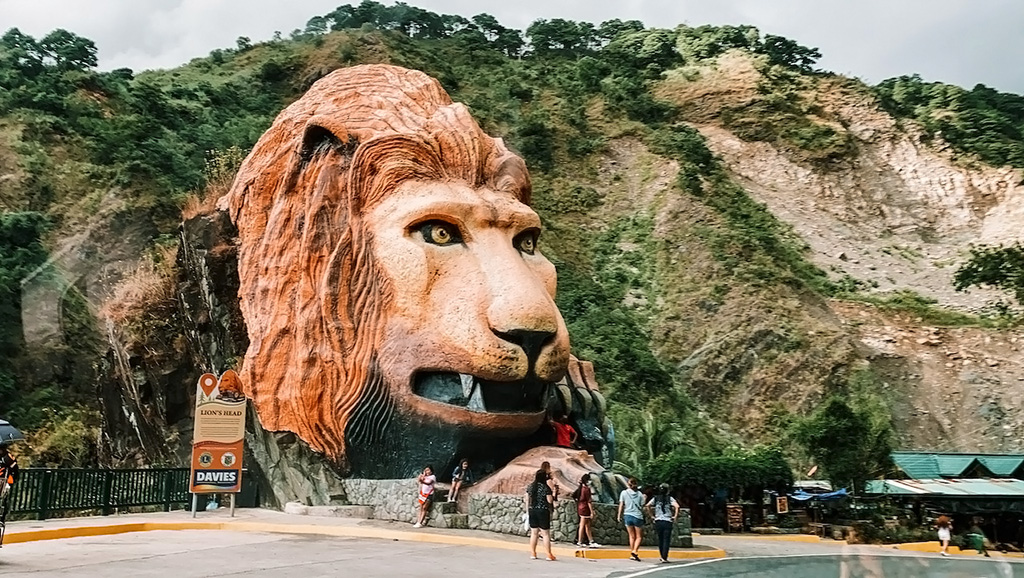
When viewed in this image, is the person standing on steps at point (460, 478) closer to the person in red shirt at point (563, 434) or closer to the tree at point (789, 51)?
the person in red shirt at point (563, 434)

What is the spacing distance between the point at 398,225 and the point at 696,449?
20.6 m

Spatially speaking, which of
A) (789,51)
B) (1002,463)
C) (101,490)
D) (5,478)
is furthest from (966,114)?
(5,478)

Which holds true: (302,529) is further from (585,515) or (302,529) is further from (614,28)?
(614,28)

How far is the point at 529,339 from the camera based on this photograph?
43.8 feet

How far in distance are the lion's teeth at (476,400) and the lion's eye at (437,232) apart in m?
2.21

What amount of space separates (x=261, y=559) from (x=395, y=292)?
5.58 meters

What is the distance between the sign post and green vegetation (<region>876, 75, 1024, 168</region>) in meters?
49.7

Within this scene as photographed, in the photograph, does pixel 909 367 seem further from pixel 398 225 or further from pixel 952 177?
pixel 398 225

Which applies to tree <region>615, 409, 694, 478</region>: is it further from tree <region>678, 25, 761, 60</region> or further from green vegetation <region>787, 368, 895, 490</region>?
tree <region>678, 25, 761, 60</region>

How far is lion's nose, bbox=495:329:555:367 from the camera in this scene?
43.5ft

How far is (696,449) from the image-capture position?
31875 mm

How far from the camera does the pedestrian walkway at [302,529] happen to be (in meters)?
11.3

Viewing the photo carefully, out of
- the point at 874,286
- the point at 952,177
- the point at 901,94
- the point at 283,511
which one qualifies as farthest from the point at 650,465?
the point at 901,94

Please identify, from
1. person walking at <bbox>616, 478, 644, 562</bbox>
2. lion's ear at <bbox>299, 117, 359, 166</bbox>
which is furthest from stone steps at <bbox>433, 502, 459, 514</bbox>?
lion's ear at <bbox>299, 117, 359, 166</bbox>
